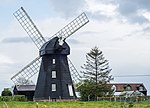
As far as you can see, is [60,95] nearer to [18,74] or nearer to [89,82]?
[18,74]

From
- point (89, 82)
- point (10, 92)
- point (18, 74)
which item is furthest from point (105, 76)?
point (18, 74)

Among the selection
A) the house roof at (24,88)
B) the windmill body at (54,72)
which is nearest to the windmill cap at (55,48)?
the windmill body at (54,72)

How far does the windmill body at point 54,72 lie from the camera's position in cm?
7019

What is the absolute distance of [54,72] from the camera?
70.9 metres

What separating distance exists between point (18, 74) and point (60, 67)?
10.0 m

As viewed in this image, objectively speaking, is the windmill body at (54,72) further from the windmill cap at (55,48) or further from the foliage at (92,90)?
the foliage at (92,90)

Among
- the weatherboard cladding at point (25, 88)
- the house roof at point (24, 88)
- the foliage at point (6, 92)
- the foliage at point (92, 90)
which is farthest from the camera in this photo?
the weatherboard cladding at point (25, 88)

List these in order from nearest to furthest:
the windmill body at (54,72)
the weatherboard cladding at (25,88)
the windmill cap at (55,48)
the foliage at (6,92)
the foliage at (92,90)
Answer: the windmill cap at (55,48) → the windmill body at (54,72) → the foliage at (92,90) → the foliage at (6,92) → the weatherboard cladding at (25,88)

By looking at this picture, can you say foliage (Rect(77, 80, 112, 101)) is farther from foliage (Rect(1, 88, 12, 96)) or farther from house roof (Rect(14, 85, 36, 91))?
foliage (Rect(1, 88, 12, 96))

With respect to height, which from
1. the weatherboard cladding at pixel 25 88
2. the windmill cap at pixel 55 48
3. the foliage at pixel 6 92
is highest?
the windmill cap at pixel 55 48

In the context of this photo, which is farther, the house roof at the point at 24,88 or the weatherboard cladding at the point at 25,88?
the weatherboard cladding at the point at 25,88

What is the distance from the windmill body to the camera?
70.2 metres

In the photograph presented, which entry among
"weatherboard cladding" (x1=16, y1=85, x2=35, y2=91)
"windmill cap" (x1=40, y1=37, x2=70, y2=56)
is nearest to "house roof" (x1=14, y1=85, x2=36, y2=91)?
"weatherboard cladding" (x1=16, y1=85, x2=35, y2=91)

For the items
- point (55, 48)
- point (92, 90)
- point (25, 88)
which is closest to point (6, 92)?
point (25, 88)
